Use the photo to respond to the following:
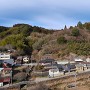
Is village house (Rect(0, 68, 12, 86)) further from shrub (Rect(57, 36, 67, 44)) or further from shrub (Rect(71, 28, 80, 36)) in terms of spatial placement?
shrub (Rect(71, 28, 80, 36))

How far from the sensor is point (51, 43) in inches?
1964

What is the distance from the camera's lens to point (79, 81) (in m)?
34.9

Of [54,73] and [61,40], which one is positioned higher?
[61,40]

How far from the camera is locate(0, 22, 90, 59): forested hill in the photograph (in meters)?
46.3

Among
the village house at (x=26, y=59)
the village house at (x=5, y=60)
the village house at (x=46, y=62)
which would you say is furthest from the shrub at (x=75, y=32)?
the village house at (x=5, y=60)

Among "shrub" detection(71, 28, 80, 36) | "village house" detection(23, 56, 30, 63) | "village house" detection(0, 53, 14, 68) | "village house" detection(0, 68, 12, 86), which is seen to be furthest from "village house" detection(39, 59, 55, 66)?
"shrub" detection(71, 28, 80, 36)

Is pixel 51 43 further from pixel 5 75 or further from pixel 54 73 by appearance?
pixel 5 75

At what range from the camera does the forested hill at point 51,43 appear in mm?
46312

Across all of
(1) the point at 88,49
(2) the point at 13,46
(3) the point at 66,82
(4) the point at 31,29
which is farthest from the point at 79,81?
(4) the point at 31,29

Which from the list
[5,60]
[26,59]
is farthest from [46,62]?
[5,60]

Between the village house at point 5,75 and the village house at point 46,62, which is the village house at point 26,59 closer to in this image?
the village house at point 46,62

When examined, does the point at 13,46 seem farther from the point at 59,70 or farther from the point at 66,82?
the point at 66,82

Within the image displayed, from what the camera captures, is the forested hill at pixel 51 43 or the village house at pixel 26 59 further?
the forested hill at pixel 51 43

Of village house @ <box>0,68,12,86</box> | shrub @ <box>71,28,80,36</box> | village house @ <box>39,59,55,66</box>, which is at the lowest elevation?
village house @ <box>0,68,12,86</box>
